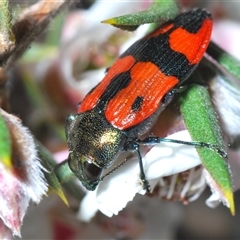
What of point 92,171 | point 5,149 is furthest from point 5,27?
point 92,171

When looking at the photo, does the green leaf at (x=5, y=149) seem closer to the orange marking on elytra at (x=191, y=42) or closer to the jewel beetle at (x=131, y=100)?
the jewel beetle at (x=131, y=100)

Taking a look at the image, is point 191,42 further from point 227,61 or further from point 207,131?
point 207,131

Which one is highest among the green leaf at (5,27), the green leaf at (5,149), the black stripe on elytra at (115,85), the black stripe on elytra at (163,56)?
the green leaf at (5,27)

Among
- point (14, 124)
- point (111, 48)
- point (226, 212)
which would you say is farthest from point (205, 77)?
point (226, 212)

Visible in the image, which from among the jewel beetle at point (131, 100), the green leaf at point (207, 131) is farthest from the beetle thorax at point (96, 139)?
the green leaf at point (207, 131)

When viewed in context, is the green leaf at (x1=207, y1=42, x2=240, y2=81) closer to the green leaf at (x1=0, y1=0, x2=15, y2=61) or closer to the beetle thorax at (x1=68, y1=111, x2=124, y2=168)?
the beetle thorax at (x1=68, y1=111, x2=124, y2=168)

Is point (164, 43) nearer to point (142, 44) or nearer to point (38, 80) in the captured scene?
point (142, 44)

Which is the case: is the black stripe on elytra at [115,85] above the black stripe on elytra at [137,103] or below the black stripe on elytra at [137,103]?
above
